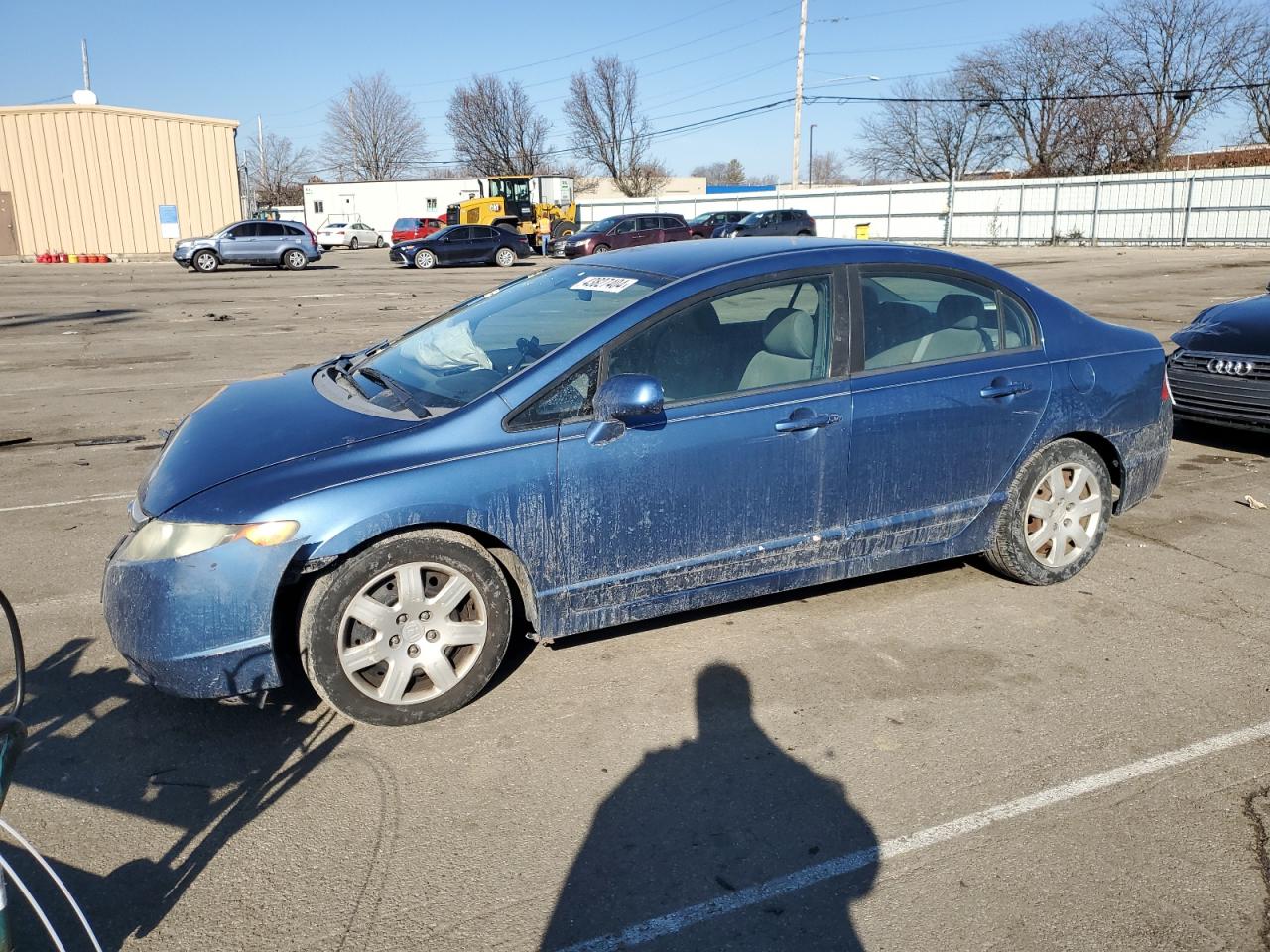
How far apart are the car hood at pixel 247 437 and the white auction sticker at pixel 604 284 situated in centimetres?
115

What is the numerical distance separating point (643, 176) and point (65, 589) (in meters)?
84.8

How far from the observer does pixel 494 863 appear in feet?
9.74

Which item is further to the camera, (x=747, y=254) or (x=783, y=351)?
(x=747, y=254)

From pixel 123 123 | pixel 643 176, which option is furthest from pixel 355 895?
pixel 643 176

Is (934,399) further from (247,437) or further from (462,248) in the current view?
(462,248)

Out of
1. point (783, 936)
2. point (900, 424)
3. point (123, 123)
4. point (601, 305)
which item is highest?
point (123, 123)

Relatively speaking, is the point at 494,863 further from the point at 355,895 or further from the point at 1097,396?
the point at 1097,396

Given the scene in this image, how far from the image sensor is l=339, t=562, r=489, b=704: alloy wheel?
359cm

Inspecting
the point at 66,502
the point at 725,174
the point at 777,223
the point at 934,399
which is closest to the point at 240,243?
the point at 777,223

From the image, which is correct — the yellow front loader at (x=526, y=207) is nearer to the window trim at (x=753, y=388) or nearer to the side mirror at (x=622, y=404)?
the window trim at (x=753, y=388)

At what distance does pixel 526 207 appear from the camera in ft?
153

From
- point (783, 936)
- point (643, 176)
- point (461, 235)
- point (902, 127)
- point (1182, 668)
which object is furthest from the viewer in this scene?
point (643, 176)

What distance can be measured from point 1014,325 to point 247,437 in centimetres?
350

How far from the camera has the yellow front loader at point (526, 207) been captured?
4538cm
